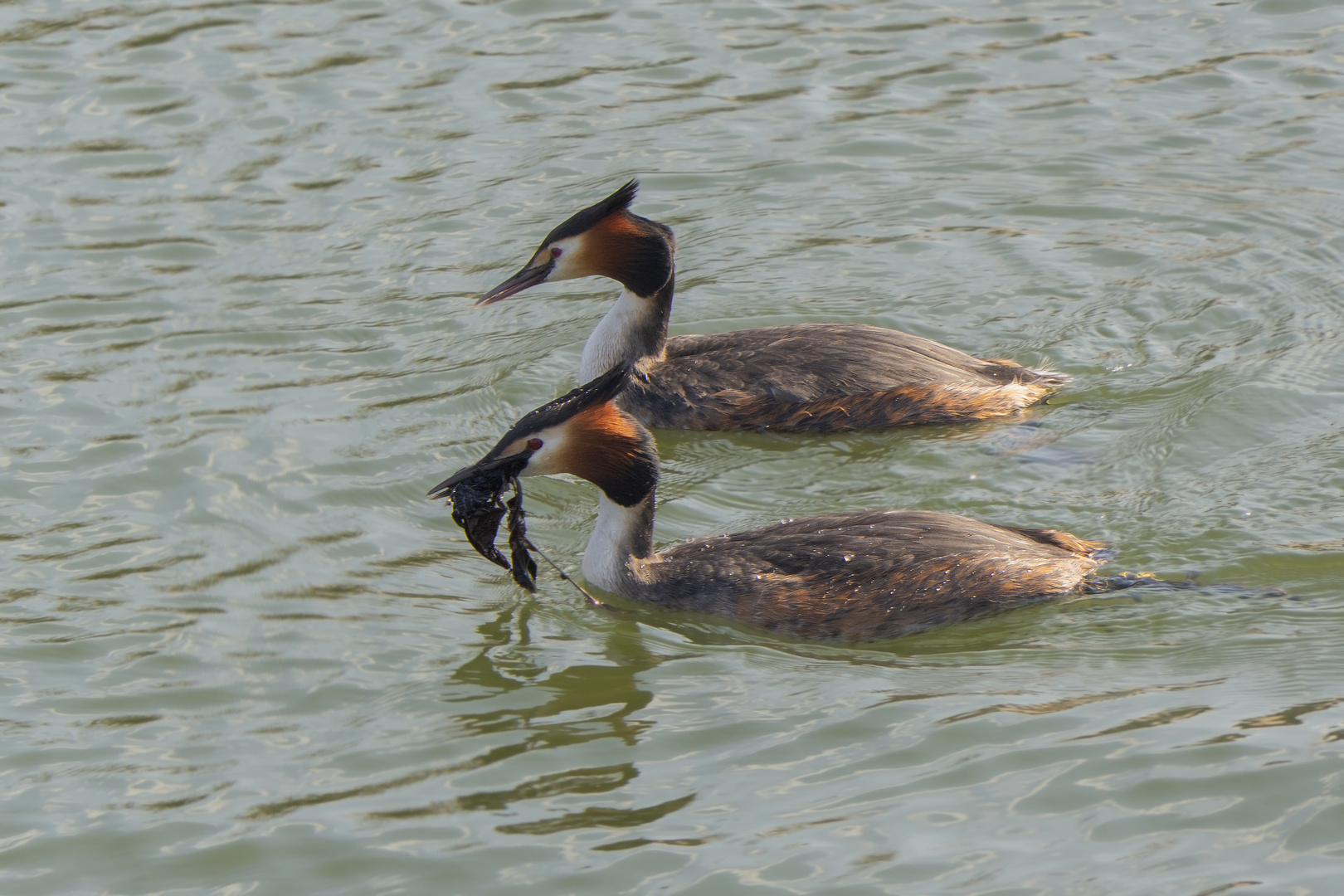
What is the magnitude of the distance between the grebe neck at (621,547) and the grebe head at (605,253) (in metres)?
2.07

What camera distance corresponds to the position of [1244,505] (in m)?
7.14

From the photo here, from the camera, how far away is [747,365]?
8430 mm

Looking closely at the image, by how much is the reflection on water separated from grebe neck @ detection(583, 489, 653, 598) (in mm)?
132

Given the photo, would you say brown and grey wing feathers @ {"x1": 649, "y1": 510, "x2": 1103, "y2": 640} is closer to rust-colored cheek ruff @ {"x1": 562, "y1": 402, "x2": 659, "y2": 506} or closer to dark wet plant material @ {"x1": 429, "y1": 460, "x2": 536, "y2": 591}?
rust-colored cheek ruff @ {"x1": 562, "y1": 402, "x2": 659, "y2": 506}

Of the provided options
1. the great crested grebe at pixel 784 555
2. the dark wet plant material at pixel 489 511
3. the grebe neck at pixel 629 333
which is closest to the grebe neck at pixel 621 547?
the great crested grebe at pixel 784 555

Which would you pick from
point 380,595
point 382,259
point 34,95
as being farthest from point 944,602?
point 34,95

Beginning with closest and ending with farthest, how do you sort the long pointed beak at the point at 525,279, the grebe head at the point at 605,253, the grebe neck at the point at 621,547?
1. the grebe neck at the point at 621,547
2. the grebe head at the point at 605,253
3. the long pointed beak at the point at 525,279

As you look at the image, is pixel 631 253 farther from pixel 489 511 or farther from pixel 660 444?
pixel 489 511

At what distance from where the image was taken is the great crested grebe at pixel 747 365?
8.23 meters

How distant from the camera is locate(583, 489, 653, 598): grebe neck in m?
6.86

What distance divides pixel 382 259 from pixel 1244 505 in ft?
16.5

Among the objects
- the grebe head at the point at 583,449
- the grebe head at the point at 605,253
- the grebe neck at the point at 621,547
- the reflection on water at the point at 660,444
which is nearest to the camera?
the reflection on water at the point at 660,444

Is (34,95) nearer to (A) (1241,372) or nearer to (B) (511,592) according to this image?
(B) (511,592)

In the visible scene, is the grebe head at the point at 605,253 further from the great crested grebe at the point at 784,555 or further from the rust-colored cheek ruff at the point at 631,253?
the great crested grebe at the point at 784,555
